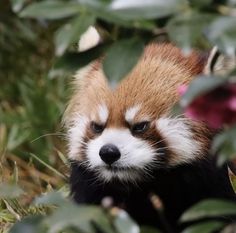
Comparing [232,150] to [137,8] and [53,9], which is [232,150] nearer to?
[137,8]

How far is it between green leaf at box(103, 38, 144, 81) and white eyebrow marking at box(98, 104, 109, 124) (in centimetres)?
100

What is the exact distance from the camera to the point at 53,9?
5.89 ft

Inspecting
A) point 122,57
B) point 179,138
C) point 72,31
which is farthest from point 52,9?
point 179,138

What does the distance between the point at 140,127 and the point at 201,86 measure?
1.20 metres

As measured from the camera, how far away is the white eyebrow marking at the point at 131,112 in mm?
2848

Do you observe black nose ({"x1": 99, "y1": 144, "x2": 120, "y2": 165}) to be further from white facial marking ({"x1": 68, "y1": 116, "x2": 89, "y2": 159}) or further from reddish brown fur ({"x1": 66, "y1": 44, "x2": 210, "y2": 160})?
white facial marking ({"x1": 68, "y1": 116, "x2": 89, "y2": 159})

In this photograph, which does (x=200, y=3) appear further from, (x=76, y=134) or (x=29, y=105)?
(x=29, y=105)

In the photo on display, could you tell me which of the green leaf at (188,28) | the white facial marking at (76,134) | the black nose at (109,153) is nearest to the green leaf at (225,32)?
the green leaf at (188,28)

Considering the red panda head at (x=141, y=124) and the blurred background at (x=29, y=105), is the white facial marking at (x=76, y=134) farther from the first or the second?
the blurred background at (x=29, y=105)

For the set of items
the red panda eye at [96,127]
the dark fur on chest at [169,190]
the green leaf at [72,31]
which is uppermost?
the green leaf at [72,31]

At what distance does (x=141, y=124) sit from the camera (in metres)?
2.86

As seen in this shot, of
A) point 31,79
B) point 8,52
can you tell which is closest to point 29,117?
point 31,79

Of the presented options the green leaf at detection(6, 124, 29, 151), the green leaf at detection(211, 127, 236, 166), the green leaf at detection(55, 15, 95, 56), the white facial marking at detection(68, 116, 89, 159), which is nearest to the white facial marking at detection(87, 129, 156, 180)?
the white facial marking at detection(68, 116, 89, 159)

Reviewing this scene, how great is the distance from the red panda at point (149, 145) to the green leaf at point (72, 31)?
985 mm
